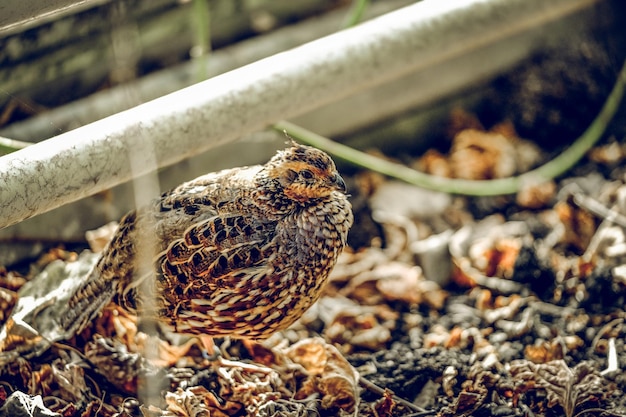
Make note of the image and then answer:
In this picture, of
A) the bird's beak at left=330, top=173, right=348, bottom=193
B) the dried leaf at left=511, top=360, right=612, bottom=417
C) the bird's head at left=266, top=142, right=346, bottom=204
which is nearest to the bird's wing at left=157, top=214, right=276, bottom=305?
the bird's head at left=266, top=142, right=346, bottom=204

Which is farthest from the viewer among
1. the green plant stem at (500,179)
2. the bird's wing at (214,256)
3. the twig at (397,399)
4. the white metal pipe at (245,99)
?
the green plant stem at (500,179)

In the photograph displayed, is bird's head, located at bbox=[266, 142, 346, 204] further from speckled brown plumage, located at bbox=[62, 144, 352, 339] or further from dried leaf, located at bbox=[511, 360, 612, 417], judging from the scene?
dried leaf, located at bbox=[511, 360, 612, 417]

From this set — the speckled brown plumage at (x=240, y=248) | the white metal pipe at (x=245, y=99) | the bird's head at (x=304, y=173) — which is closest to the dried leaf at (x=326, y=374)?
the speckled brown plumage at (x=240, y=248)

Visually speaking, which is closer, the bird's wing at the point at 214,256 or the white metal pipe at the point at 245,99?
the white metal pipe at the point at 245,99

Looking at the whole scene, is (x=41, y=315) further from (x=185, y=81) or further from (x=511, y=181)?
(x=511, y=181)

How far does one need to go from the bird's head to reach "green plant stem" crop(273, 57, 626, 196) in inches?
38.7

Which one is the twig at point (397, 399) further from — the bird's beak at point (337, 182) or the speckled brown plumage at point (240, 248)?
the bird's beak at point (337, 182)

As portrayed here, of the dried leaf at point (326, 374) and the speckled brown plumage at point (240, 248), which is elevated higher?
the speckled brown plumage at point (240, 248)

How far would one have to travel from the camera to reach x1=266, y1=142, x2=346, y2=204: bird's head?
309cm

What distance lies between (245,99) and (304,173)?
16.8 inches

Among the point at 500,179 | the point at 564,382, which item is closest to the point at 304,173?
the point at 564,382

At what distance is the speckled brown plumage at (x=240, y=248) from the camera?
121 inches

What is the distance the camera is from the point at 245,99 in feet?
11.0

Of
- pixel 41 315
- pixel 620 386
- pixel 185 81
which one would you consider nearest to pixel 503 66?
pixel 185 81
